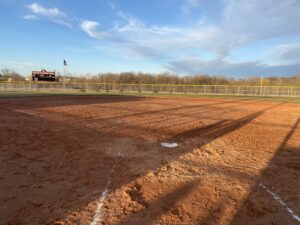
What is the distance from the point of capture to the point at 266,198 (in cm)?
392

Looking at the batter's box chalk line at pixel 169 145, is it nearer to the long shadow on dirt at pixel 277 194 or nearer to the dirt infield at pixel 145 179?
the dirt infield at pixel 145 179

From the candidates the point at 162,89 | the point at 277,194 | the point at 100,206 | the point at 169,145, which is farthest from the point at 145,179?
the point at 162,89

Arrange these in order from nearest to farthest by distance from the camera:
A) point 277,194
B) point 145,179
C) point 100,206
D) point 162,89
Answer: point 100,206 < point 277,194 < point 145,179 < point 162,89

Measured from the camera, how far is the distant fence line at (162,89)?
153 feet

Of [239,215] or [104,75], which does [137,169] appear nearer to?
[239,215]

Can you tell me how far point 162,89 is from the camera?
179 ft

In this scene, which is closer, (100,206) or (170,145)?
(100,206)

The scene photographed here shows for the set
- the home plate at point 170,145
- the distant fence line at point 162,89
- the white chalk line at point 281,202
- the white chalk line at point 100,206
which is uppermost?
the distant fence line at point 162,89

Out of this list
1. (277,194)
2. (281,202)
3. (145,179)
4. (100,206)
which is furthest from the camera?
(145,179)

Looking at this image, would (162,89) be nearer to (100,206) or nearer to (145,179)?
(145,179)

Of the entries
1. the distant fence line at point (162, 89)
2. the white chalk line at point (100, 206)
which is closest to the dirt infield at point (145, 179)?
the white chalk line at point (100, 206)

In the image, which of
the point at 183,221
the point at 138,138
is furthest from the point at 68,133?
the point at 183,221

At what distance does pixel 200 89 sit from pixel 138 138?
1767 inches

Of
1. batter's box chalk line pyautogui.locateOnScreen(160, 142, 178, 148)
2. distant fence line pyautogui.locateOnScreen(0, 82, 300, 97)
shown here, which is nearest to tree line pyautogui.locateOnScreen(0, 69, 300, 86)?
distant fence line pyautogui.locateOnScreen(0, 82, 300, 97)
